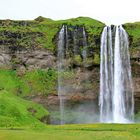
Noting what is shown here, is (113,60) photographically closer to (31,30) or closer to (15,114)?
(31,30)

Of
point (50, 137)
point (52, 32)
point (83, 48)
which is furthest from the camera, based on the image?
point (52, 32)

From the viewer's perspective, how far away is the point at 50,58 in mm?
96250

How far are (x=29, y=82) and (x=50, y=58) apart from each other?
7670mm

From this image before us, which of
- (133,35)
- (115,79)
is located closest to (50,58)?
(115,79)

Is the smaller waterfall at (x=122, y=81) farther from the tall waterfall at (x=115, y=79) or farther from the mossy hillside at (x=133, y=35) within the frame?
the mossy hillside at (x=133, y=35)

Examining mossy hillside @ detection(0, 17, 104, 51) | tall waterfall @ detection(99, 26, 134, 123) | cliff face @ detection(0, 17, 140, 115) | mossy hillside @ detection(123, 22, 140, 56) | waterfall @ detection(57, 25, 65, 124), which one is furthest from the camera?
mossy hillside @ detection(0, 17, 104, 51)

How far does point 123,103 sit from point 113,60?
33.2ft

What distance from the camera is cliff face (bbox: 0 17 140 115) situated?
3548 inches

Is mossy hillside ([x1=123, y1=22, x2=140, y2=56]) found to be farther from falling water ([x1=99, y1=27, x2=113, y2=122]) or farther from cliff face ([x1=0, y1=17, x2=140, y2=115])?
falling water ([x1=99, y1=27, x2=113, y2=122])

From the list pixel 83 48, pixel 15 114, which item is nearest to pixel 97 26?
pixel 83 48

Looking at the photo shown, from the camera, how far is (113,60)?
89.6 metres

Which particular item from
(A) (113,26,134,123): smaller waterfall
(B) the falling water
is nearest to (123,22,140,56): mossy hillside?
(A) (113,26,134,123): smaller waterfall

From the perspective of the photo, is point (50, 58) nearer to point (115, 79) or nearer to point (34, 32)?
point (34, 32)

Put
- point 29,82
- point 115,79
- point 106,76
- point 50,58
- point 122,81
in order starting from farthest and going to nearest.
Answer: point 50,58
point 29,82
point 106,76
point 115,79
point 122,81
